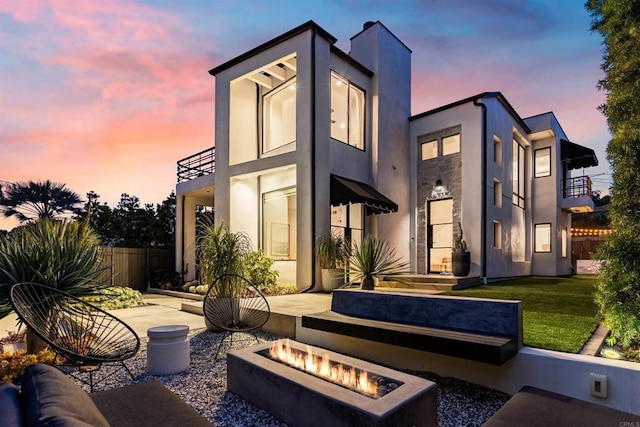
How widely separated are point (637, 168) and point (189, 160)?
540 inches

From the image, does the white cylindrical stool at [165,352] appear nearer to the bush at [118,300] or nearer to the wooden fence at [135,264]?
the bush at [118,300]

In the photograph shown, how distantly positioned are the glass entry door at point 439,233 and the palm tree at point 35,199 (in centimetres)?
1402

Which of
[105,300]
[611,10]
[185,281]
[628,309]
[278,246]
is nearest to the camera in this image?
[628,309]

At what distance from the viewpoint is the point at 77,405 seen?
4.43 ft

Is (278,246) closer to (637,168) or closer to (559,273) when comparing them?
(637,168)

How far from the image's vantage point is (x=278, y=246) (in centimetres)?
1049

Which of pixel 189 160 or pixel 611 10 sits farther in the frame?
pixel 189 160

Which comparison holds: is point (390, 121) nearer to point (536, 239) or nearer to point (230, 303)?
point (230, 303)

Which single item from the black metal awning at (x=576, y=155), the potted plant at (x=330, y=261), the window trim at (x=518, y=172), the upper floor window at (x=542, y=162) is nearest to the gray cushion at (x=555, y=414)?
the potted plant at (x=330, y=261)

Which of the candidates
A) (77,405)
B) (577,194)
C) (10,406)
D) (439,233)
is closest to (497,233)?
(439,233)

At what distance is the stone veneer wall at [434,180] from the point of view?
10789mm

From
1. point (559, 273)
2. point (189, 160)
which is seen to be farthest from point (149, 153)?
point (559, 273)

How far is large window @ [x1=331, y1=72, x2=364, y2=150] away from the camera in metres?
10.1

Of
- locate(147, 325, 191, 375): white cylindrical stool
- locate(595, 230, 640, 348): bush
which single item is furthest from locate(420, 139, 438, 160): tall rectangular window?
locate(147, 325, 191, 375): white cylindrical stool
